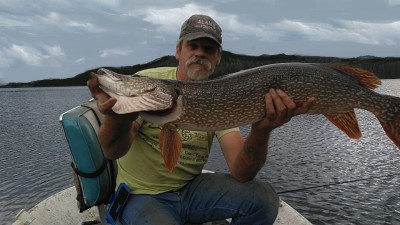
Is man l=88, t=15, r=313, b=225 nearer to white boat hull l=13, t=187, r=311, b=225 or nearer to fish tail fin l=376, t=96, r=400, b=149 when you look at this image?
fish tail fin l=376, t=96, r=400, b=149

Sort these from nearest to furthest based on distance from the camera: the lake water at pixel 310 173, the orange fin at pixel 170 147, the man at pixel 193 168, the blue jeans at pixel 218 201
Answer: the orange fin at pixel 170 147
the man at pixel 193 168
the blue jeans at pixel 218 201
the lake water at pixel 310 173

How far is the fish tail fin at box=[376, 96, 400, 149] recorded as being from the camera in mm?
3287

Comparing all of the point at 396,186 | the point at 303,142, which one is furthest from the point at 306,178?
the point at 303,142

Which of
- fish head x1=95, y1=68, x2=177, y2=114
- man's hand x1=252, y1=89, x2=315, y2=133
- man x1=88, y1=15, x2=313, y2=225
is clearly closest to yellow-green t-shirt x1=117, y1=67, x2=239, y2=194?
man x1=88, y1=15, x2=313, y2=225

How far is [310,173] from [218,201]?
953 centimetres

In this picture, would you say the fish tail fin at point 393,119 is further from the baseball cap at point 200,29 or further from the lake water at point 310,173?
the lake water at point 310,173

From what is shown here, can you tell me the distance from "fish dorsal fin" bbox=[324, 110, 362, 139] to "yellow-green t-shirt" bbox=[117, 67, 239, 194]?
3.96 ft

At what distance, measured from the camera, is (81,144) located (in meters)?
3.66

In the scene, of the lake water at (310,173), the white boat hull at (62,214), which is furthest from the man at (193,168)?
the lake water at (310,173)

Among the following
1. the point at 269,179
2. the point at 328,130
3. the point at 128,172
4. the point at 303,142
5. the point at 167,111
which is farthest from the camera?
the point at 328,130

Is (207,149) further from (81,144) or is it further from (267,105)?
(81,144)

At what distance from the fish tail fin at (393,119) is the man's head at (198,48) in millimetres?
1610

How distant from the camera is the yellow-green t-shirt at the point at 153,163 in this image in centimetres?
350

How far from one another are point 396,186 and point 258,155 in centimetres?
887
